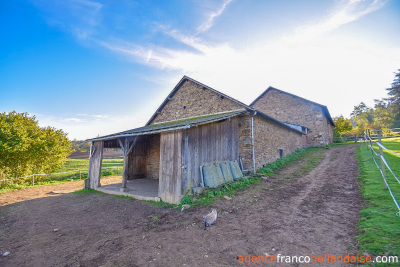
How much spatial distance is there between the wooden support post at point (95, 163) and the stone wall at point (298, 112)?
2132 centimetres

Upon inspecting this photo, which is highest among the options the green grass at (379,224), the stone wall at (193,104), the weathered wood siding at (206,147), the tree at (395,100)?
the tree at (395,100)

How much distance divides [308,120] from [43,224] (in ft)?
84.2

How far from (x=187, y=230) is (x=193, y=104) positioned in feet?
35.2

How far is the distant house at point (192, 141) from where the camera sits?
7.12 metres

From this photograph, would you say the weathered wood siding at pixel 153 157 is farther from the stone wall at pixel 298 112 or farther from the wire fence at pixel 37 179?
the stone wall at pixel 298 112

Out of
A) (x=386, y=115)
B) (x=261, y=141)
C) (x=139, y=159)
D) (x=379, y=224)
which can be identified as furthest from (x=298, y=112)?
(x=386, y=115)

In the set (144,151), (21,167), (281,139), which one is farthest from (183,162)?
(21,167)

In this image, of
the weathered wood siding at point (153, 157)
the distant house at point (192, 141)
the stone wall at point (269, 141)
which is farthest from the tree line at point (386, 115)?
the weathered wood siding at point (153, 157)

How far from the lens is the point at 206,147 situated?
8.04m

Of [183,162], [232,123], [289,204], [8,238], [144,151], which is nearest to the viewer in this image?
[8,238]

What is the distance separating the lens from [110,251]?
3.89 metres

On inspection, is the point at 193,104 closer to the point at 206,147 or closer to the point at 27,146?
the point at 206,147

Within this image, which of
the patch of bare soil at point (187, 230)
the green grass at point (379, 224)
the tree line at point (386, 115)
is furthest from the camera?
the tree line at point (386, 115)

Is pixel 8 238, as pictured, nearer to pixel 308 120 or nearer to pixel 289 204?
pixel 289 204
